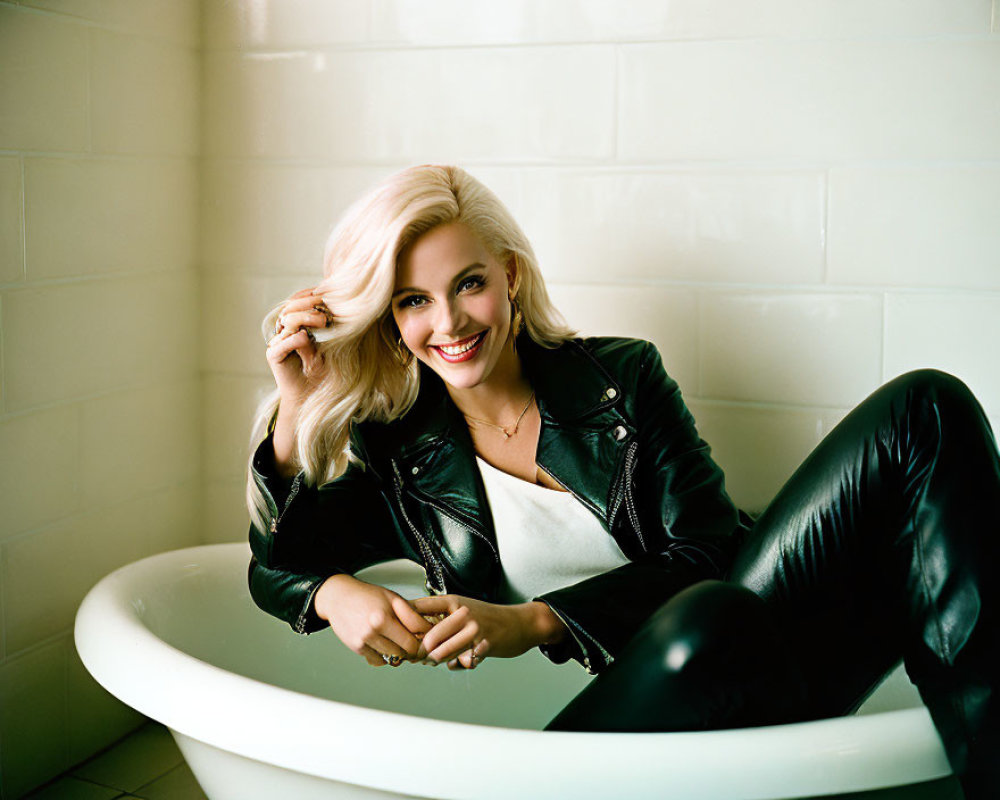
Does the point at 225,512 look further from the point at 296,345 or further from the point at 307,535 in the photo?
the point at 296,345

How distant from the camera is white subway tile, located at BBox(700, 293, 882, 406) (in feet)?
6.17

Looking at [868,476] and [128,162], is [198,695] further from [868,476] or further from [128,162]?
[128,162]

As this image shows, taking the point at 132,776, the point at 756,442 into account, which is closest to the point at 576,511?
the point at 756,442

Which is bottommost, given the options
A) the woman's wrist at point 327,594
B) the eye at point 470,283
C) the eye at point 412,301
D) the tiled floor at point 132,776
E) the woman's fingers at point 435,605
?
the tiled floor at point 132,776

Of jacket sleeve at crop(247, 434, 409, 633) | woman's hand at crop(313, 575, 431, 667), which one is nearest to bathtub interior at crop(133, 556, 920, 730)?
jacket sleeve at crop(247, 434, 409, 633)

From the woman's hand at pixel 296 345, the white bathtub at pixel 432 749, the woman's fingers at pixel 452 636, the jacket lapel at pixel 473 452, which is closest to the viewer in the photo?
the white bathtub at pixel 432 749

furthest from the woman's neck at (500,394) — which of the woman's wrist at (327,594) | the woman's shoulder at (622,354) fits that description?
the woman's wrist at (327,594)

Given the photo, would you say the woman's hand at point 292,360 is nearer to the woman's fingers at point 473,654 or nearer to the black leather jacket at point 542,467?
the black leather jacket at point 542,467

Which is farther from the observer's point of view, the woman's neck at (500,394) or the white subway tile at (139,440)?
the white subway tile at (139,440)

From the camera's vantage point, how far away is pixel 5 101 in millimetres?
1727

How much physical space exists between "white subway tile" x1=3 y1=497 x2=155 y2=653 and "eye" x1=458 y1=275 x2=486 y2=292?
0.90m

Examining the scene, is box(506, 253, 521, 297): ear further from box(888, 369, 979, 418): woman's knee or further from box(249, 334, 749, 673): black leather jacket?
box(888, 369, 979, 418): woman's knee

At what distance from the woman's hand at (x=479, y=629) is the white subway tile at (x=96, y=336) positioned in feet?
2.87

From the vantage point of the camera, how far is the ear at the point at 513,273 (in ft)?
5.33
